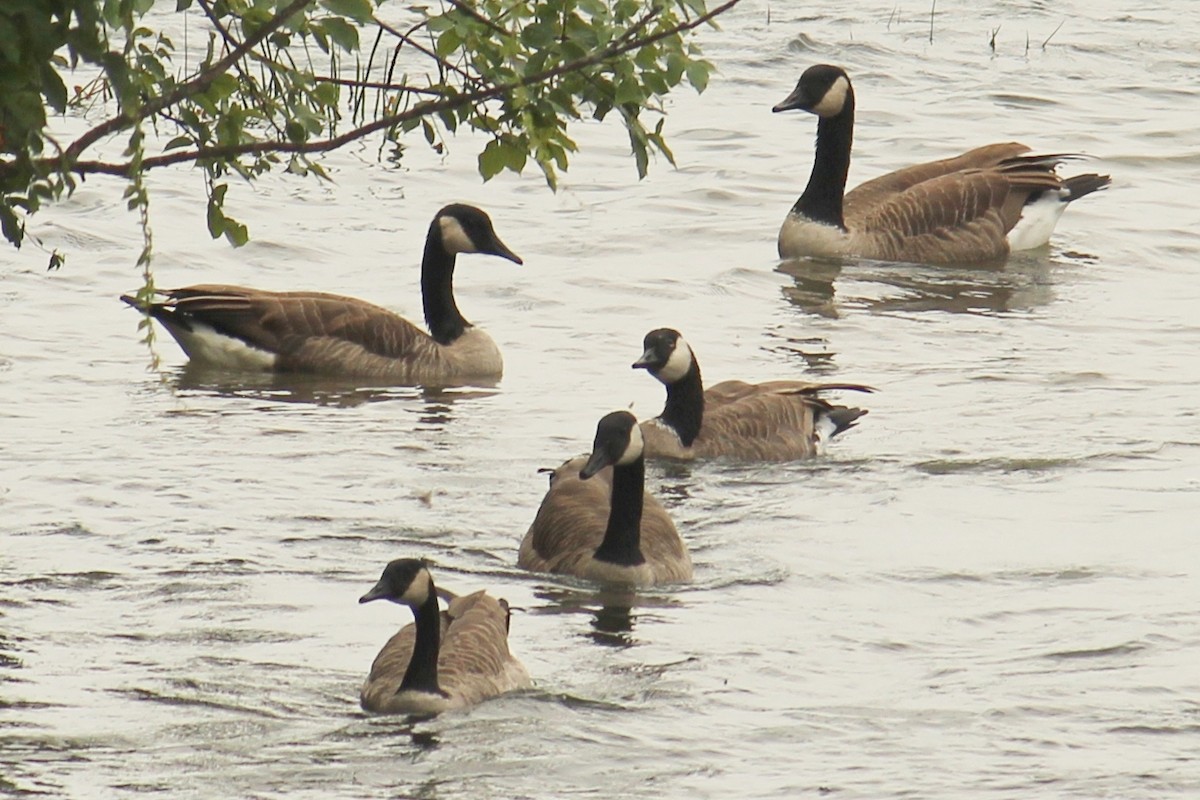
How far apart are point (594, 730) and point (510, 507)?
3.22m

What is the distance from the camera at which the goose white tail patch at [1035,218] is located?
18.1 metres

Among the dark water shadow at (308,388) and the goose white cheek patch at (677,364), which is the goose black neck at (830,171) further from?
the goose white cheek patch at (677,364)

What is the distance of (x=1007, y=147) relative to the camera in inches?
731

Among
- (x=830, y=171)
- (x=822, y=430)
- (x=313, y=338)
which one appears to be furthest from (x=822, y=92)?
(x=822, y=430)

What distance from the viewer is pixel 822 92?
18.2 meters

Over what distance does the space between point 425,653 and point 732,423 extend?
178 inches

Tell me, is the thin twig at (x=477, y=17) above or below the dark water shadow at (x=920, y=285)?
above

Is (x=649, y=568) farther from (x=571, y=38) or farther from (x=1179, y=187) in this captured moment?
(x=1179, y=187)

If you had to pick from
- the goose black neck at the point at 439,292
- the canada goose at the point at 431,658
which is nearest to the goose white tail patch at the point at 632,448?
the canada goose at the point at 431,658

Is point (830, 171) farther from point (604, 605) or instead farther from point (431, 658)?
point (431, 658)

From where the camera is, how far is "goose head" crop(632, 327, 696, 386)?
1193cm

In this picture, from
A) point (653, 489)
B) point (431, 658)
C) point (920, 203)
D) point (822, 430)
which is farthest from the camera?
point (920, 203)

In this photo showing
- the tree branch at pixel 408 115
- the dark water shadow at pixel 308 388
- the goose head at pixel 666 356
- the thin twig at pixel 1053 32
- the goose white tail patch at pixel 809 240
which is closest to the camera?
the tree branch at pixel 408 115

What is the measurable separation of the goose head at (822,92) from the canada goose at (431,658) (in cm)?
1021
